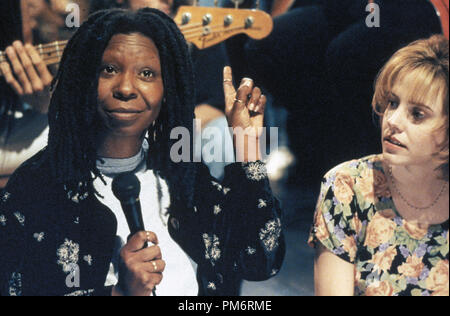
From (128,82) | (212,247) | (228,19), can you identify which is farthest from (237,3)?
(212,247)

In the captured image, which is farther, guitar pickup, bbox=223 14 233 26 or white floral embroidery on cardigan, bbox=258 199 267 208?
guitar pickup, bbox=223 14 233 26

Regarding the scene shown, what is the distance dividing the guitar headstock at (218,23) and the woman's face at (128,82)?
0.17 metres

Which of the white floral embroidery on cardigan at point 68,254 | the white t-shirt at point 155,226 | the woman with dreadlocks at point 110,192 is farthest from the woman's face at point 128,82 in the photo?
the white floral embroidery on cardigan at point 68,254

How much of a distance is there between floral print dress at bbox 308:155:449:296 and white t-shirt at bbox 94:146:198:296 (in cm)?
38

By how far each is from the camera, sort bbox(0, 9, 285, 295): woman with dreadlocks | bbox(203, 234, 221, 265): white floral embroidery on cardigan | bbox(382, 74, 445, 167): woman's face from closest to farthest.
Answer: bbox(382, 74, 445, 167): woman's face → bbox(0, 9, 285, 295): woman with dreadlocks → bbox(203, 234, 221, 265): white floral embroidery on cardigan

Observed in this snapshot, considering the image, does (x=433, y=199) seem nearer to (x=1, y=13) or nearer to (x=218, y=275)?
(x=218, y=275)

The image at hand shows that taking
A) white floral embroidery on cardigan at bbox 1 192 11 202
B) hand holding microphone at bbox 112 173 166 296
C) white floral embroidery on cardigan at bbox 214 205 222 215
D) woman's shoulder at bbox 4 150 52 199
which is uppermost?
woman's shoulder at bbox 4 150 52 199

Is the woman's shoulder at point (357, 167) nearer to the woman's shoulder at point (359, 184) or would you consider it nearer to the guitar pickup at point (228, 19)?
the woman's shoulder at point (359, 184)

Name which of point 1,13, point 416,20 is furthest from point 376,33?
point 1,13

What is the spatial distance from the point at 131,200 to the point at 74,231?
0.80ft

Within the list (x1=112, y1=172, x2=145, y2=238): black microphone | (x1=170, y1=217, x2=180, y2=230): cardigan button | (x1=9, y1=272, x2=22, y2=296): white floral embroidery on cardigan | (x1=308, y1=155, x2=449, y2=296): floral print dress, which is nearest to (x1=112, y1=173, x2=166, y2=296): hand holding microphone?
(x1=112, y1=172, x2=145, y2=238): black microphone

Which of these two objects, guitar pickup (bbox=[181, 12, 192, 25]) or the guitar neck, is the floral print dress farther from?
guitar pickup (bbox=[181, 12, 192, 25])

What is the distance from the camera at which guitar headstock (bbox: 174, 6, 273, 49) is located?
1.46m
